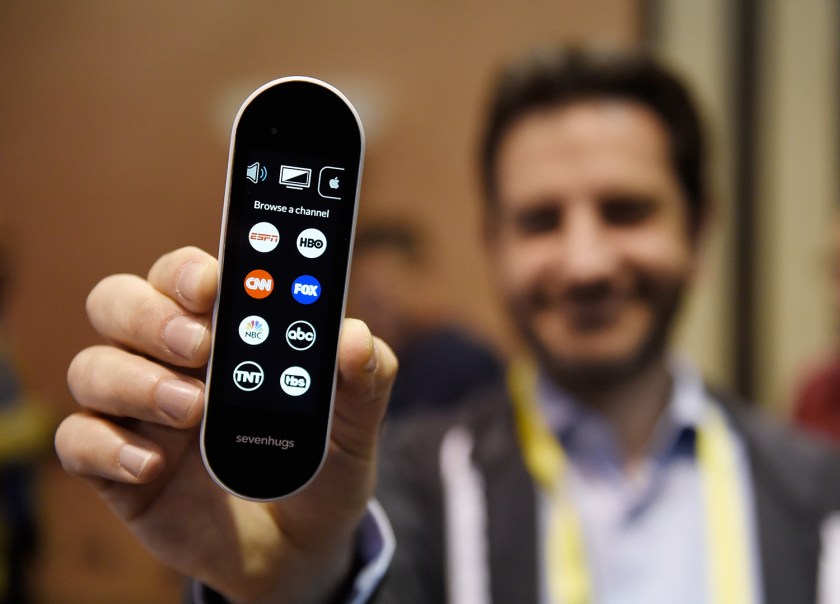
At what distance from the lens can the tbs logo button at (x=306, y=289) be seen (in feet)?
1.07

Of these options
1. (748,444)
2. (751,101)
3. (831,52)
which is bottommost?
(748,444)

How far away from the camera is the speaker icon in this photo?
32 cm

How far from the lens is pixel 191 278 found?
313mm

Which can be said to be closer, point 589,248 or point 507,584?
point 507,584

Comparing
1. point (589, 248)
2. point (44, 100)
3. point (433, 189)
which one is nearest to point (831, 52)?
point (433, 189)

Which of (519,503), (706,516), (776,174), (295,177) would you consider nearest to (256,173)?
(295,177)

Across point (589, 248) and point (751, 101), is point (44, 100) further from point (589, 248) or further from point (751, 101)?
point (751, 101)

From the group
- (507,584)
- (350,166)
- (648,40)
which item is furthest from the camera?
(648,40)

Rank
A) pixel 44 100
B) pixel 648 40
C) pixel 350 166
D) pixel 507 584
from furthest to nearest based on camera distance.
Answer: pixel 648 40 → pixel 44 100 → pixel 507 584 → pixel 350 166

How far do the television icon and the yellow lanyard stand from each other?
1.64 feet

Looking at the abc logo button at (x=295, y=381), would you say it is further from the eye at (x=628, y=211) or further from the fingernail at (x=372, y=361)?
the eye at (x=628, y=211)

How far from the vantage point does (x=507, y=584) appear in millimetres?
675

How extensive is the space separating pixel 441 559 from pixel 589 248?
37 cm

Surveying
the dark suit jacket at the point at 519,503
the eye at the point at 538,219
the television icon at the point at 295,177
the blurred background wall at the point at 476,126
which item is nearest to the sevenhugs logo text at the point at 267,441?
the television icon at the point at 295,177
